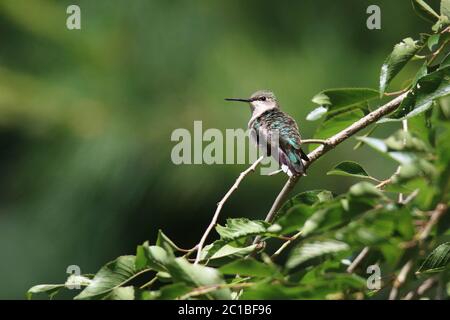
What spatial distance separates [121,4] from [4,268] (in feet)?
10.1

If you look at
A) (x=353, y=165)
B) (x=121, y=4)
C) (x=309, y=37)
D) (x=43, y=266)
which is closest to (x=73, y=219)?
(x=43, y=266)

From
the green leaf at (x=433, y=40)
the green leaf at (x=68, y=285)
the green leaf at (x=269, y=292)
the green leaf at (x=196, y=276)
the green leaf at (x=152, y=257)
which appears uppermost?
the green leaf at (x=433, y=40)

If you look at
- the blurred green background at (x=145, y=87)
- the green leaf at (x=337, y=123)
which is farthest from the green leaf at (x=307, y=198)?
the blurred green background at (x=145, y=87)

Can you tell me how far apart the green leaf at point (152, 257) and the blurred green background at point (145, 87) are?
463 cm

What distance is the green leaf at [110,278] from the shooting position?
142cm

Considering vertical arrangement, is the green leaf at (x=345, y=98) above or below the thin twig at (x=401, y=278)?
above

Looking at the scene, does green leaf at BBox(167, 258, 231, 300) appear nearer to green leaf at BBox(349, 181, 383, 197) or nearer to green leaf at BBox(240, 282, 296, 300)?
green leaf at BBox(240, 282, 296, 300)

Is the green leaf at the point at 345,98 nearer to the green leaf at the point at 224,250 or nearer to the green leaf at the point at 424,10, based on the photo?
the green leaf at the point at 424,10

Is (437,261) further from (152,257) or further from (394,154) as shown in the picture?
(152,257)

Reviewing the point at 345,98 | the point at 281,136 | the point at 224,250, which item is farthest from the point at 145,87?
the point at 224,250

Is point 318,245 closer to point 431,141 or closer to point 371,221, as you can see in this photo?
point 371,221

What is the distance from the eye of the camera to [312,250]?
4.01 feet

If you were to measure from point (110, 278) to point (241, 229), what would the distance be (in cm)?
30
